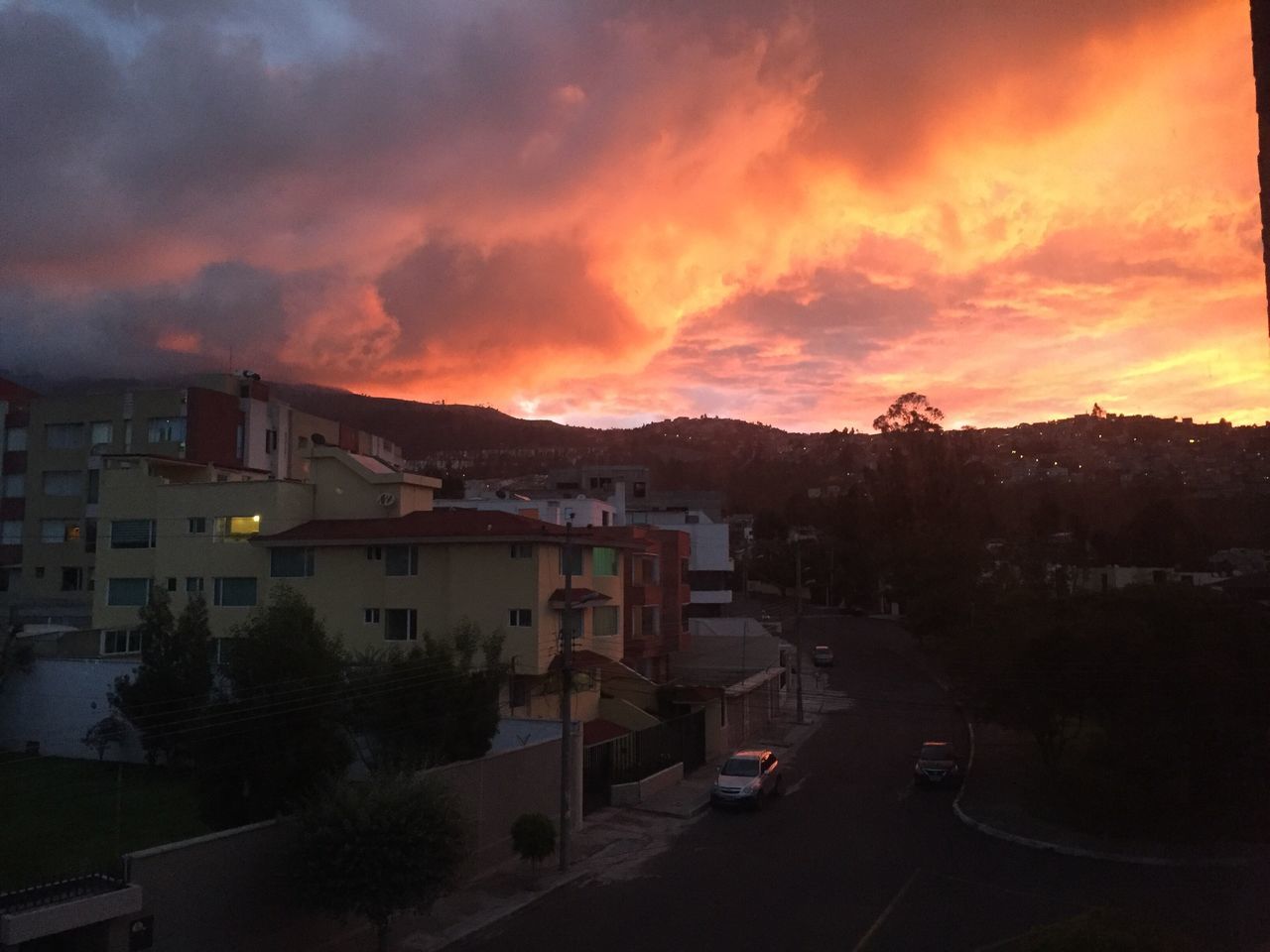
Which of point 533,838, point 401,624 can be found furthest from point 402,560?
point 533,838

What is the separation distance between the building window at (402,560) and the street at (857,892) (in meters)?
15.1

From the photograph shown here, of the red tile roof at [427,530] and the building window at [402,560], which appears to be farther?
the building window at [402,560]

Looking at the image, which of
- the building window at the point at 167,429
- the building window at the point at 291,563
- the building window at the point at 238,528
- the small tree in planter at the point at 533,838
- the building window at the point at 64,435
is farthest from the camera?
the building window at the point at 64,435

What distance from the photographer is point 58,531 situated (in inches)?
2443

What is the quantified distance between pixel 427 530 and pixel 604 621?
827 centimetres

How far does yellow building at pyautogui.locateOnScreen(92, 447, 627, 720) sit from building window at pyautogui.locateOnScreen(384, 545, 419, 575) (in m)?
0.04

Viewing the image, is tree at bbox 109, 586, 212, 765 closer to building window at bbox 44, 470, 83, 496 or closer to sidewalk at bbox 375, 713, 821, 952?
sidewalk at bbox 375, 713, 821, 952

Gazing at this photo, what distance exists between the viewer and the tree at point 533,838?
22.0 m

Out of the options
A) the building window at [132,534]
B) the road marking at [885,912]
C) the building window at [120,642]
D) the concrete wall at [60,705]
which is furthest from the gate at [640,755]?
the building window at [132,534]

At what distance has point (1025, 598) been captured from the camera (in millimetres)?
37094

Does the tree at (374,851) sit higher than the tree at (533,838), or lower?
higher

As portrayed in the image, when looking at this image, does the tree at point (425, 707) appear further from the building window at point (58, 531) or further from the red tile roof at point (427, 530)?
the building window at point (58, 531)

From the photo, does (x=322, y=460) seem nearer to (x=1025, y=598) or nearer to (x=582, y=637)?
(x=582, y=637)

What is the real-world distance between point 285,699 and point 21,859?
23.9ft
